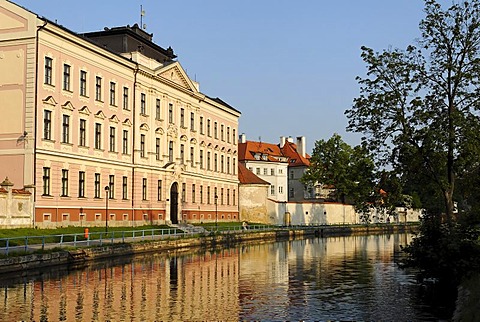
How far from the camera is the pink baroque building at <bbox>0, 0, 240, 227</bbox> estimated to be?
40.4 metres

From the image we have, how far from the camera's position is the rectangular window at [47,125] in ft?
135

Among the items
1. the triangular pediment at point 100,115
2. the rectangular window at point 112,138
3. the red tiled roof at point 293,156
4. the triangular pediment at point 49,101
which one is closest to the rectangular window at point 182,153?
the rectangular window at point 112,138

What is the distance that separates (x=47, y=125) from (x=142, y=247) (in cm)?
1161

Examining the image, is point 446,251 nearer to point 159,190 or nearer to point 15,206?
point 15,206

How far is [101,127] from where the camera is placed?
47.5 metres

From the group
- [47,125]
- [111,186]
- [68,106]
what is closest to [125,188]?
[111,186]

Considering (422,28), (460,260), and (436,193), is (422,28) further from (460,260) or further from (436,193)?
(460,260)

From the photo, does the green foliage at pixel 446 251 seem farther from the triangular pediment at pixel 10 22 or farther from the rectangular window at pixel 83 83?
the triangular pediment at pixel 10 22

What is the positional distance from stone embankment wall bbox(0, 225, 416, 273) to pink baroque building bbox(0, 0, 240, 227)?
6.51 m

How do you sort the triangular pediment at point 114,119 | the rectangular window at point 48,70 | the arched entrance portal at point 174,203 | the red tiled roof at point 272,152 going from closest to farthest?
the rectangular window at point 48,70 → the triangular pediment at point 114,119 → the arched entrance portal at point 174,203 → the red tiled roof at point 272,152

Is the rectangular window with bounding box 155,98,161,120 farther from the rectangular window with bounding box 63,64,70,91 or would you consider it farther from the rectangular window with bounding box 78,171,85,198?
the rectangular window with bounding box 63,64,70,91

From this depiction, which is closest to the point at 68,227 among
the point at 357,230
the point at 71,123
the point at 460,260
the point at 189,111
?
the point at 71,123

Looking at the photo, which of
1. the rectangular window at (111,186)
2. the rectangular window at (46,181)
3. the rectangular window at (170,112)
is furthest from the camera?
the rectangular window at (170,112)

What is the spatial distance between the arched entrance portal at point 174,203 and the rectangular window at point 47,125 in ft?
61.9
